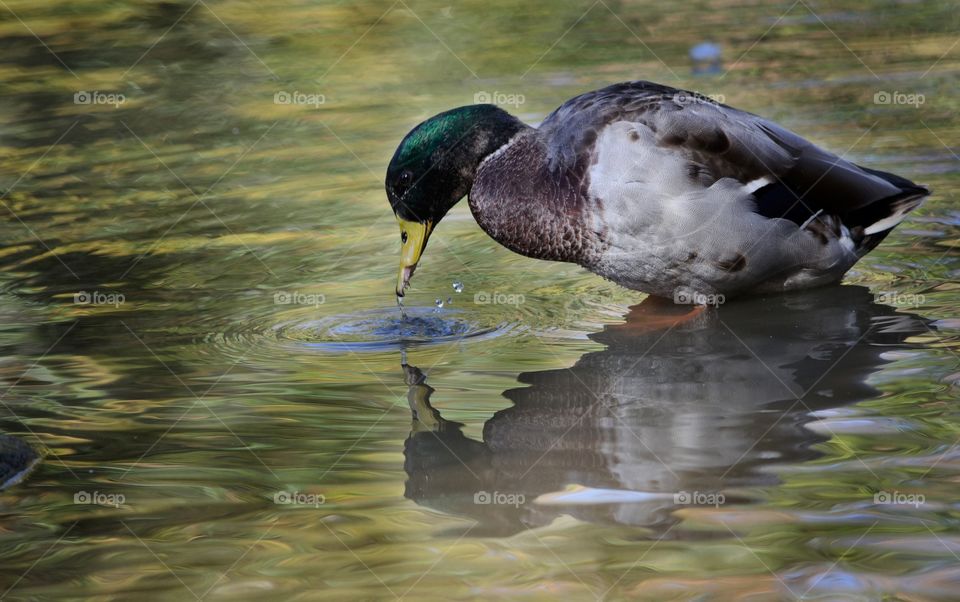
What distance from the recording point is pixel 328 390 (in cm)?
526

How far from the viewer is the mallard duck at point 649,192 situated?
18.7 ft

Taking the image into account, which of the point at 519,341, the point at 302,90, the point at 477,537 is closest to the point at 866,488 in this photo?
the point at 477,537

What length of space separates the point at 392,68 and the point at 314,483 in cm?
760

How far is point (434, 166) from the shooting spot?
5.97m

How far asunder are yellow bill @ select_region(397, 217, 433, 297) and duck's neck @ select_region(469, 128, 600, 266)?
30cm

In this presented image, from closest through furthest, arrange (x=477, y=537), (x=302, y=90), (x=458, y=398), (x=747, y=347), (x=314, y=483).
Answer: (x=477, y=537), (x=314, y=483), (x=458, y=398), (x=747, y=347), (x=302, y=90)

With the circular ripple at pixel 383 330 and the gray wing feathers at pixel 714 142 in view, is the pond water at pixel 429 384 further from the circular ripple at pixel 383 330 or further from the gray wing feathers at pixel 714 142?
the gray wing feathers at pixel 714 142

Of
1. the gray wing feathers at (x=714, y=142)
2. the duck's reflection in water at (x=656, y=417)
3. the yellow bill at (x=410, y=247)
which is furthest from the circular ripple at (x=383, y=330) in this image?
the gray wing feathers at (x=714, y=142)

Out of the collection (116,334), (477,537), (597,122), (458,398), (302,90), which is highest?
(302,90)

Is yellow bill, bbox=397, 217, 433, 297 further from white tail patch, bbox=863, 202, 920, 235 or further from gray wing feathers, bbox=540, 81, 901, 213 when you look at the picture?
white tail patch, bbox=863, 202, 920, 235

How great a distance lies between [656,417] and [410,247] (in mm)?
1588

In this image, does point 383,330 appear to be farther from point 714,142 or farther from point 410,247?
point 714,142

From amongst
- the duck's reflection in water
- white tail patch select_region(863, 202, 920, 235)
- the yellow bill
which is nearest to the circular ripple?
the yellow bill

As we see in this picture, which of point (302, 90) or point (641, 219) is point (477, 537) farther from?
point (302, 90)
